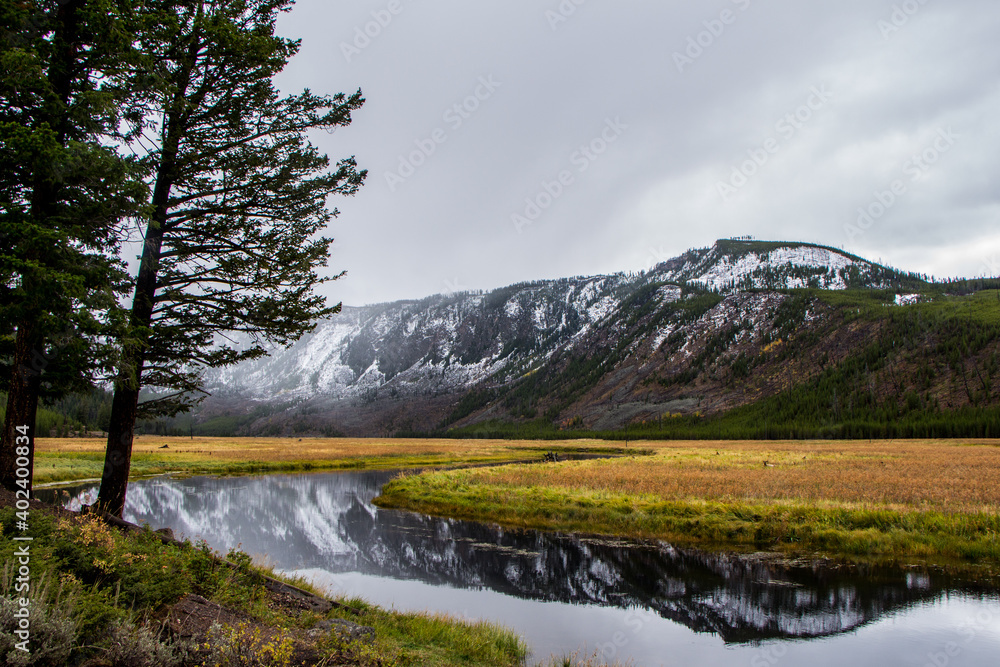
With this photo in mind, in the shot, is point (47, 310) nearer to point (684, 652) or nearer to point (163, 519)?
point (684, 652)

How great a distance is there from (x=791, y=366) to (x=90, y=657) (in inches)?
8583

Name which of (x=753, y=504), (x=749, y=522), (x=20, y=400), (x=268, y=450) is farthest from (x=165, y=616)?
(x=268, y=450)

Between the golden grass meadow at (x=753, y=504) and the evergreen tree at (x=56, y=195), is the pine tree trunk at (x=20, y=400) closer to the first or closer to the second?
the evergreen tree at (x=56, y=195)

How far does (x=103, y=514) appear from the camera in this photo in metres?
11.4

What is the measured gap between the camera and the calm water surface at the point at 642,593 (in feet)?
41.8

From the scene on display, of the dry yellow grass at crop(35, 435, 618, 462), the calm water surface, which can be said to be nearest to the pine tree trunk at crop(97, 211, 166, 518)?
the calm water surface

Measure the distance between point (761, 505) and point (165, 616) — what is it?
24237 millimetres

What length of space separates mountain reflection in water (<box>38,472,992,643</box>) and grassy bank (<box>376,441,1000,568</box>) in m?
2.10

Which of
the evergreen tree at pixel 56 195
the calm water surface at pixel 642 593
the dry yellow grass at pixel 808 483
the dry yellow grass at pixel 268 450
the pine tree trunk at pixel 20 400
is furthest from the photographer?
the dry yellow grass at pixel 268 450

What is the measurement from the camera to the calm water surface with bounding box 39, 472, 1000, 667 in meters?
12.7

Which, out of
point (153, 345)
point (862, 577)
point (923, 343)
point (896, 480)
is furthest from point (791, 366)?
point (153, 345)

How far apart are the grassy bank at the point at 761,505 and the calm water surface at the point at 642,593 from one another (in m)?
2.26

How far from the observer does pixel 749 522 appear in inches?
918

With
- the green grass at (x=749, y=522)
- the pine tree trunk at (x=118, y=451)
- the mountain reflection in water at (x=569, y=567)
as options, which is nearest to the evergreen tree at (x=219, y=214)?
the pine tree trunk at (x=118, y=451)
